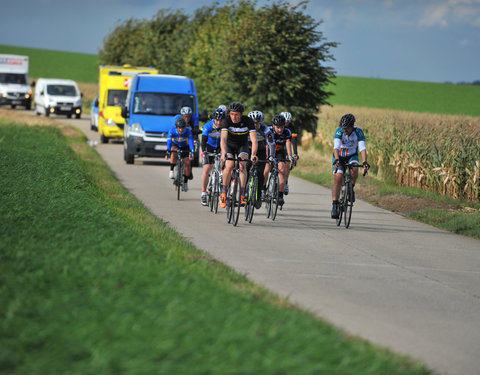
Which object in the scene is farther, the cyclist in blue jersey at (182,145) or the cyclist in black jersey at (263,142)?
the cyclist in blue jersey at (182,145)

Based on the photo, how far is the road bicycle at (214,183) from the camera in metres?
15.2

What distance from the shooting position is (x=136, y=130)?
83.7 feet

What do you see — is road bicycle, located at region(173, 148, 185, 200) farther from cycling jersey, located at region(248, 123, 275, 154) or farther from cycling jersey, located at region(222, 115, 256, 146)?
cycling jersey, located at region(222, 115, 256, 146)

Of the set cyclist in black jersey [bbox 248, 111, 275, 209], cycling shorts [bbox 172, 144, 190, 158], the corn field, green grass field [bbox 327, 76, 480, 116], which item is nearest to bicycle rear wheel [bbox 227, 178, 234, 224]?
cyclist in black jersey [bbox 248, 111, 275, 209]

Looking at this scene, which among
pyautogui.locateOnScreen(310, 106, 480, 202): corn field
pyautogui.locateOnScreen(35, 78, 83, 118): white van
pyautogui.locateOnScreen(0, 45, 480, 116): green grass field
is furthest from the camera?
pyautogui.locateOnScreen(0, 45, 480, 116): green grass field

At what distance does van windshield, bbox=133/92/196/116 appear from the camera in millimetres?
26188

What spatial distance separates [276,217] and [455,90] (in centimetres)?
10469

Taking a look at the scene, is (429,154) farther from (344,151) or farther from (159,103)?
(159,103)

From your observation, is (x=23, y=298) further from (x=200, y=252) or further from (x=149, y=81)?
(x=149, y=81)

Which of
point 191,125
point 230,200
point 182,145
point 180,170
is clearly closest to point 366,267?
point 230,200

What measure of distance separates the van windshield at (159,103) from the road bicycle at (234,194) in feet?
39.8

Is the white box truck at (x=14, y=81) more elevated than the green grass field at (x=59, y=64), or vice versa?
the green grass field at (x=59, y=64)

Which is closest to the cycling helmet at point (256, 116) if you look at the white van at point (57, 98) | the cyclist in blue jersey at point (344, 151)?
the cyclist in blue jersey at point (344, 151)

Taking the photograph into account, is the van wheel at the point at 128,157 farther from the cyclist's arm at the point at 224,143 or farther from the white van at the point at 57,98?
the white van at the point at 57,98
